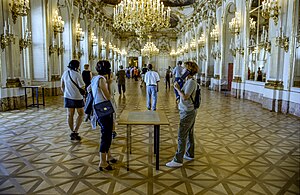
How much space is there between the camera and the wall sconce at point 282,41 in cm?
821

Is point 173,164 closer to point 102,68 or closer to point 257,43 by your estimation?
point 102,68

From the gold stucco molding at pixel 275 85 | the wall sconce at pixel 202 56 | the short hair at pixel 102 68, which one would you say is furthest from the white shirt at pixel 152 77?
the wall sconce at pixel 202 56

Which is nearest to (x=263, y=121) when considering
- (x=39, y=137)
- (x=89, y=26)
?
(x=39, y=137)

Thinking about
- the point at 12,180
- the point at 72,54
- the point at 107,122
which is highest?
the point at 72,54

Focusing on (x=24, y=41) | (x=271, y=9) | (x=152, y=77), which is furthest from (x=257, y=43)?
(x=24, y=41)

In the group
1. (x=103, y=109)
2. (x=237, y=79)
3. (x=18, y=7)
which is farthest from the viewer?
(x=237, y=79)

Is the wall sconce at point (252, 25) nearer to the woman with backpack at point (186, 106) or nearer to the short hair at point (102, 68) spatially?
the woman with backpack at point (186, 106)

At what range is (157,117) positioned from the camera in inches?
152

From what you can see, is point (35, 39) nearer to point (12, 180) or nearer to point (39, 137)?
point (39, 137)

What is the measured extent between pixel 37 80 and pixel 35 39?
1.93m

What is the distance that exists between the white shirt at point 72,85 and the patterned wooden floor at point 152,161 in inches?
36.3

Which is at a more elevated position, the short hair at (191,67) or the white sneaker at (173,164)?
the short hair at (191,67)

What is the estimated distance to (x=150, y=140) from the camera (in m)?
5.14

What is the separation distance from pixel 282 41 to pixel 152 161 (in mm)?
6798
